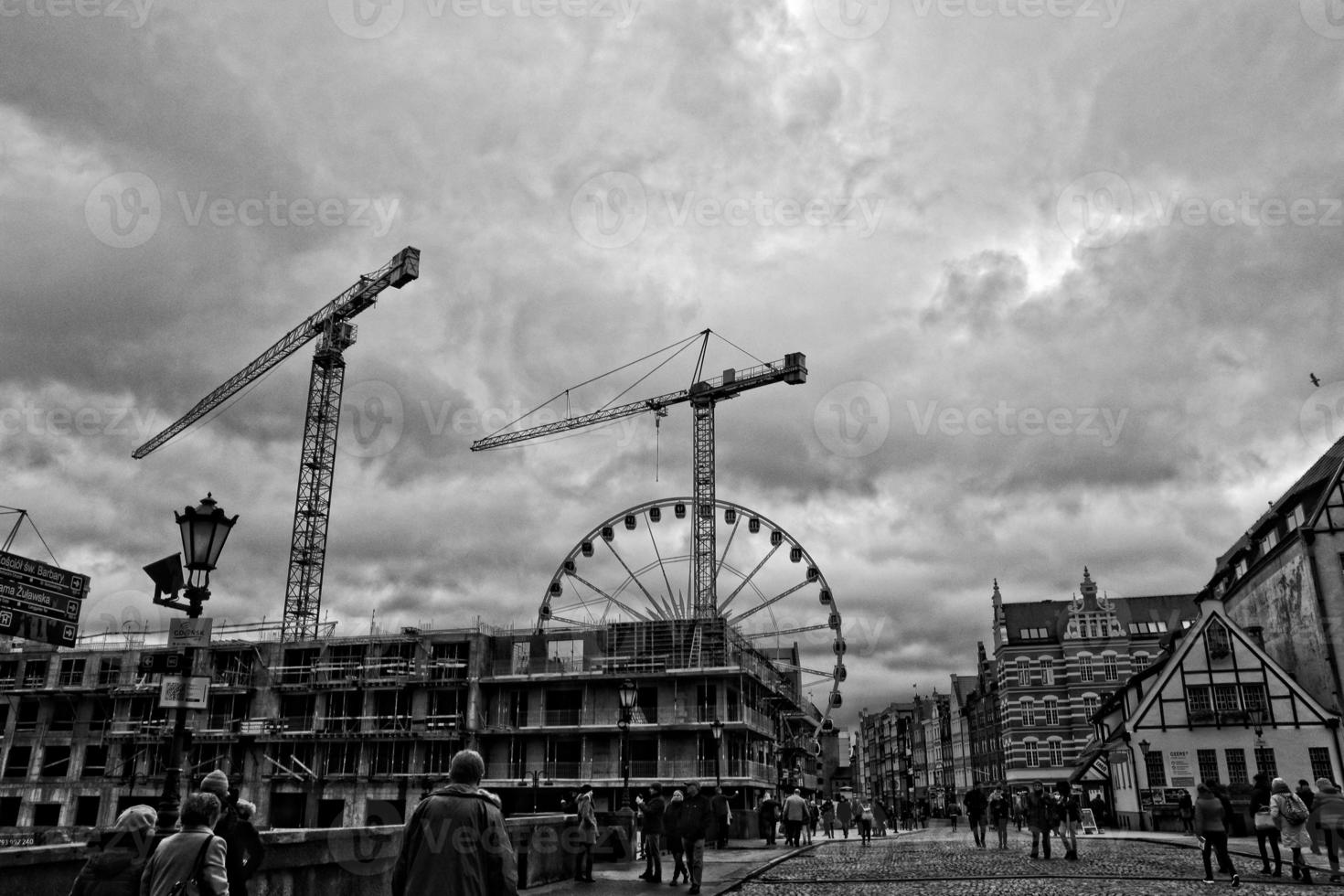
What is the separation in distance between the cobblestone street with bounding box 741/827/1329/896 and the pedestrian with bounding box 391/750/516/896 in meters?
12.2

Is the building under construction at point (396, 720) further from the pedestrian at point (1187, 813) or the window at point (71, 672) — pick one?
the pedestrian at point (1187, 813)

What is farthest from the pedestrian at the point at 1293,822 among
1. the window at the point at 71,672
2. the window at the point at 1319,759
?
the window at the point at 71,672

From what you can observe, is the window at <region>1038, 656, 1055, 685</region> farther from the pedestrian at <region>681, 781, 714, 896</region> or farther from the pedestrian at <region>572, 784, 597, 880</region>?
the pedestrian at <region>681, 781, 714, 896</region>

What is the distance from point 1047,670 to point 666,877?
209 ft

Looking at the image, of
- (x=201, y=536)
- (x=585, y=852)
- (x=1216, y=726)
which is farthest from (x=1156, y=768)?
(x=201, y=536)

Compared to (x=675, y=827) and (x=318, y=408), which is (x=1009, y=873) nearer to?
(x=675, y=827)

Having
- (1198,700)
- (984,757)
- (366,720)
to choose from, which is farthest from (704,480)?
(984,757)

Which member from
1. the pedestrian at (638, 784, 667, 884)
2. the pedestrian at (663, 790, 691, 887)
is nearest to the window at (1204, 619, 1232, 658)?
the pedestrian at (638, 784, 667, 884)

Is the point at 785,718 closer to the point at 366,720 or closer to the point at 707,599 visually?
the point at 707,599

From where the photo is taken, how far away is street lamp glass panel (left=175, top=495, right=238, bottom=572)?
1045 cm

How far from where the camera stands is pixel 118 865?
22.7 feet

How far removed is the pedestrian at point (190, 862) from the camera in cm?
634

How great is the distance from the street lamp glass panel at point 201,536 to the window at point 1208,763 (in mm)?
41482

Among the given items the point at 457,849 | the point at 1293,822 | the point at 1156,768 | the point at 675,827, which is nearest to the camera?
the point at 457,849
